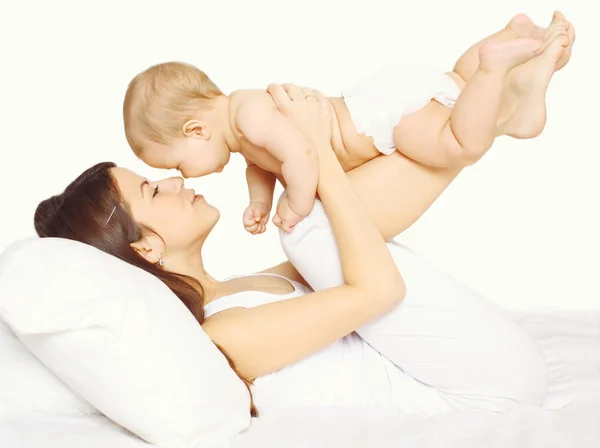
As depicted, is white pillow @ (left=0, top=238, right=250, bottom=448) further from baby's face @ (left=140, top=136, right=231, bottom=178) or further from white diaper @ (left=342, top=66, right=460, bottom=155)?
white diaper @ (left=342, top=66, right=460, bottom=155)

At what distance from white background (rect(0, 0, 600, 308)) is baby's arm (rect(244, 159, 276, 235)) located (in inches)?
79.6

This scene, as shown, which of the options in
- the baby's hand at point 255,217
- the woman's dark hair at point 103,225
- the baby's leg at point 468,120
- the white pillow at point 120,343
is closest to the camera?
the white pillow at point 120,343

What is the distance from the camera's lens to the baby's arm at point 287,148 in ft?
8.31

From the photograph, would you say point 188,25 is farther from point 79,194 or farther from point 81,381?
point 81,381

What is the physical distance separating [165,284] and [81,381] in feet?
1.24

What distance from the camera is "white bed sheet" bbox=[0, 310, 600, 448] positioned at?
7.41 feet

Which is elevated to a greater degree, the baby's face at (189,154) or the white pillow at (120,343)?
the baby's face at (189,154)

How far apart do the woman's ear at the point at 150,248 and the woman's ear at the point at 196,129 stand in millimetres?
331

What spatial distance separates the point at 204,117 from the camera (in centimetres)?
271

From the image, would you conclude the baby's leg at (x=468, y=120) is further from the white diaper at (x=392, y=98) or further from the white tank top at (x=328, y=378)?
the white tank top at (x=328, y=378)

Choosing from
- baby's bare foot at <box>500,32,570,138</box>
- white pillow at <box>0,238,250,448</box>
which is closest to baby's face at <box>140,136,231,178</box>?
white pillow at <box>0,238,250,448</box>

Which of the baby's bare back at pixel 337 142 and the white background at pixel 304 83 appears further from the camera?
the white background at pixel 304 83

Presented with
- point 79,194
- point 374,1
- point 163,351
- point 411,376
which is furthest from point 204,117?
point 374,1

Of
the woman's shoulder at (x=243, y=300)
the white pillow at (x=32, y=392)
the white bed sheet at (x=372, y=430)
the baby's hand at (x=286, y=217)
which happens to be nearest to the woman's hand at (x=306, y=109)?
the baby's hand at (x=286, y=217)
